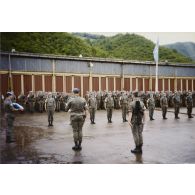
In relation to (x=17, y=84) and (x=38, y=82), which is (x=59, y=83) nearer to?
(x=38, y=82)

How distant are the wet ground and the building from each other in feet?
16.5

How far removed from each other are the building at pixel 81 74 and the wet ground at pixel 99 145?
16.5 feet

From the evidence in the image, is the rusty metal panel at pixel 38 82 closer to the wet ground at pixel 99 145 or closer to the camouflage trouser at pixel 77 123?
the wet ground at pixel 99 145

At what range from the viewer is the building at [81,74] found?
18.1 meters

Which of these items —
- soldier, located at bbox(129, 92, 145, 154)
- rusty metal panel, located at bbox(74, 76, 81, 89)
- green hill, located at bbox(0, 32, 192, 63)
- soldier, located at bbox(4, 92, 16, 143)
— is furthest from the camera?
rusty metal panel, located at bbox(74, 76, 81, 89)

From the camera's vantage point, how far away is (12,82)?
18.3 m

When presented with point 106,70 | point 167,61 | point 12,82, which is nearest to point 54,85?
point 12,82

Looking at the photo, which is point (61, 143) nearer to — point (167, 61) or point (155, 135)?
point (155, 135)

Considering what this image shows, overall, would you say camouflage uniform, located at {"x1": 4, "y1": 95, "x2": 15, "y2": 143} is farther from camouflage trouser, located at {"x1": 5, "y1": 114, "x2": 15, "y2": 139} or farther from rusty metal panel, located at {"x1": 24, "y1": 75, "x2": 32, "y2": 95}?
rusty metal panel, located at {"x1": 24, "y1": 75, "x2": 32, "y2": 95}

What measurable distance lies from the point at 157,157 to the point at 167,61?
40.7ft

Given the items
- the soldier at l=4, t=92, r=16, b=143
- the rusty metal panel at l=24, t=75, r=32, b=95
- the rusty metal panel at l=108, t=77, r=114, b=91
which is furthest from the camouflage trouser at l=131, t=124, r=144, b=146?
the rusty metal panel at l=108, t=77, r=114, b=91

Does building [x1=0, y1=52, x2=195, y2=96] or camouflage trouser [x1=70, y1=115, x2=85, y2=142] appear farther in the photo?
building [x1=0, y1=52, x2=195, y2=96]

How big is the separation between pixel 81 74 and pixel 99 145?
1246 centimetres

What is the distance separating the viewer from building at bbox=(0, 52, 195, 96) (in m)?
18.1
